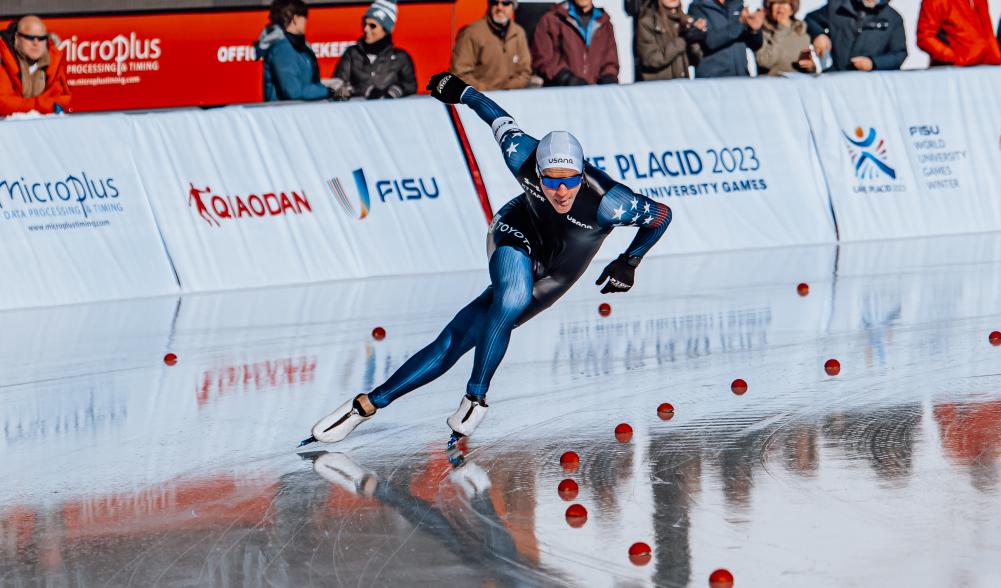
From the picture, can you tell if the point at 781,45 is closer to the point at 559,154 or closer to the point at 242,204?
the point at 242,204

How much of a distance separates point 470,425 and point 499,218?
917 mm

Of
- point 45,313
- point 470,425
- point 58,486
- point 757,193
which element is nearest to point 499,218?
point 470,425

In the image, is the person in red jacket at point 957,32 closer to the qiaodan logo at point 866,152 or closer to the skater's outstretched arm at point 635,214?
the qiaodan logo at point 866,152

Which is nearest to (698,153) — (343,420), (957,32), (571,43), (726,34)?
(726,34)

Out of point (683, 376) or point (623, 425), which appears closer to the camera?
point (623, 425)

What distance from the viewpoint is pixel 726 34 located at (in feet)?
44.7

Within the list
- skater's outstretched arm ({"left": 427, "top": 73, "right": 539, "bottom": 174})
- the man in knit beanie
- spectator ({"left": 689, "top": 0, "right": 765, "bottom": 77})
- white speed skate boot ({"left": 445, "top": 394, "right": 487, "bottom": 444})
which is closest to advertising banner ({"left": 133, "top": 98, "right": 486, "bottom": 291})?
the man in knit beanie

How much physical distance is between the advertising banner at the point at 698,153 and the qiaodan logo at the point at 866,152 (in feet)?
1.28

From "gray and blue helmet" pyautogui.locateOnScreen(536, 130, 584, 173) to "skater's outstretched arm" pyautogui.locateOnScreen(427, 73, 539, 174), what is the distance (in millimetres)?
251

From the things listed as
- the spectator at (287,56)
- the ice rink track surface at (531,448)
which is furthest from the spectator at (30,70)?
the ice rink track surface at (531,448)

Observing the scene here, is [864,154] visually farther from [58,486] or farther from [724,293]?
[58,486]

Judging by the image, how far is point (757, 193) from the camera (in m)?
13.3

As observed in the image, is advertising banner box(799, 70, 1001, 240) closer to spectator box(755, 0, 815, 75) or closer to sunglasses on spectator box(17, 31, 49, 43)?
spectator box(755, 0, 815, 75)

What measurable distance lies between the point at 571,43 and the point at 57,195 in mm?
4567
